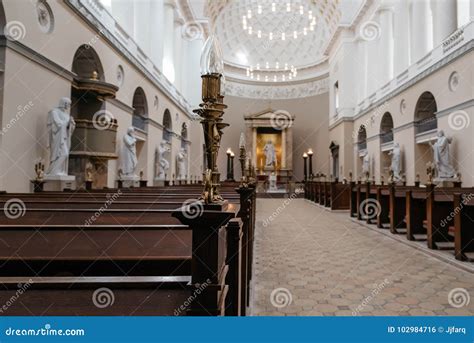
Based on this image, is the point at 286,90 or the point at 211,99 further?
the point at 286,90

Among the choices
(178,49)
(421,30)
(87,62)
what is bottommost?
(87,62)

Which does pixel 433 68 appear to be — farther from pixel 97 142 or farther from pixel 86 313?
pixel 86 313

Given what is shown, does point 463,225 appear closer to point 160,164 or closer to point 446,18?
point 446,18

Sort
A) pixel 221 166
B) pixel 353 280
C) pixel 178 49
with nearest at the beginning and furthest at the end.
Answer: pixel 353 280
pixel 178 49
pixel 221 166

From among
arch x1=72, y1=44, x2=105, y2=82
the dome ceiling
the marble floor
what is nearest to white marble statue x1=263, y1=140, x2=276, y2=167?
the dome ceiling

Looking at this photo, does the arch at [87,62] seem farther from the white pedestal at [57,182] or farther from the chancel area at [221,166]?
the white pedestal at [57,182]

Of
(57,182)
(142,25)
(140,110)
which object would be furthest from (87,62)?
(142,25)

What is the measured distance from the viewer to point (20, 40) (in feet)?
18.4

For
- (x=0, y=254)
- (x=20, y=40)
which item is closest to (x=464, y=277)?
(x=0, y=254)

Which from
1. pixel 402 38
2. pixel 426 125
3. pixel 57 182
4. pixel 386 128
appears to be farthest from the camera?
pixel 386 128

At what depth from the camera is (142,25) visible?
1266cm

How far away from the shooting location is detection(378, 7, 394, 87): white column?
15.6m

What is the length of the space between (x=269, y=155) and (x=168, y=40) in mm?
9306

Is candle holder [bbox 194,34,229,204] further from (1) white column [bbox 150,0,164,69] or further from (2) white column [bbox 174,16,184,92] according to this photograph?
(2) white column [bbox 174,16,184,92]
